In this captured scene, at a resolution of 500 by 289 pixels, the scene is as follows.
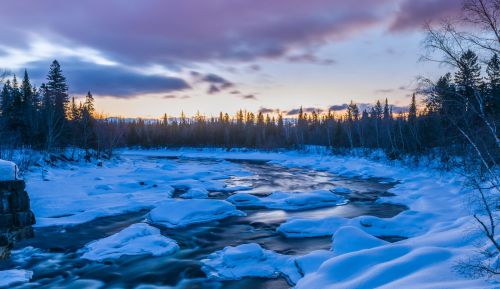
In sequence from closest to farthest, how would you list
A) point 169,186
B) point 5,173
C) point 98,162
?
point 5,173 → point 169,186 → point 98,162

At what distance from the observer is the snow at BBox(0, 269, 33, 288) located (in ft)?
25.7

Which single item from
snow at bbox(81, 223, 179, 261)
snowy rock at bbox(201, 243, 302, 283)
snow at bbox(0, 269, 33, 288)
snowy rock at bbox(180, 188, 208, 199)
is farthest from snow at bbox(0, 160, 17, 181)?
snowy rock at bbox(180, 188, 208, 199)

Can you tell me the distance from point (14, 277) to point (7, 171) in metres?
2.98

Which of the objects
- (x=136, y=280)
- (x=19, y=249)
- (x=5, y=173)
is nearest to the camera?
(x=5, y=173)

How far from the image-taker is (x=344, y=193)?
67.5 feet

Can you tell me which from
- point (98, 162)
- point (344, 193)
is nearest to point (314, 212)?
point (344, 193)

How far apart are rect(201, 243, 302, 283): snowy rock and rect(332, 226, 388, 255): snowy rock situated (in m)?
1.21

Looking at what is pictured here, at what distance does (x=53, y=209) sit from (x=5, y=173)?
31.6 feet

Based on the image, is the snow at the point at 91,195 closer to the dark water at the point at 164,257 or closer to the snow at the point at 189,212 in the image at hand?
the dark water at the point at 164,257

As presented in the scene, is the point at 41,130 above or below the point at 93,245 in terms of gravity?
above

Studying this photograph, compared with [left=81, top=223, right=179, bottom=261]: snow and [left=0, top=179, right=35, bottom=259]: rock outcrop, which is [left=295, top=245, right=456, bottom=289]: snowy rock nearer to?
[left=81, top=223, right=179, bottom=261]: snow

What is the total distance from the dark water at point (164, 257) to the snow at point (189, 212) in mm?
552

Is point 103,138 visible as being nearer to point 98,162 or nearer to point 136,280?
point 98,162

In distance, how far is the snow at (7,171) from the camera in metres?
6.68
